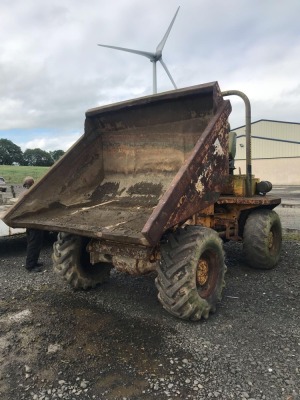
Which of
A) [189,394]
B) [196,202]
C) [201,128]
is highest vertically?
[201,128]

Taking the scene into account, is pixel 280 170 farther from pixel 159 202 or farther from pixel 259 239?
pixel 159 202

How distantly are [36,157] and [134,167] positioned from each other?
299 ft

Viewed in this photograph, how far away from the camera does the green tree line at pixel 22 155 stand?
88919mm

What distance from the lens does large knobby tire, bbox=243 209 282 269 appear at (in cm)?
576

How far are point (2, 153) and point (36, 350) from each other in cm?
9128

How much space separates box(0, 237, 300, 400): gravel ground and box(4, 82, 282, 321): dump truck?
0.34 metres

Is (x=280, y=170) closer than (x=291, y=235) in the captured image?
No

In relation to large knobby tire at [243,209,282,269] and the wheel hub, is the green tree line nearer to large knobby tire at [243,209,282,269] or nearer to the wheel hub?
large knobby tire at [243,209,282,269]

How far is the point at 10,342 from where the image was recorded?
367cm

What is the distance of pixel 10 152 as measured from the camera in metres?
91.2

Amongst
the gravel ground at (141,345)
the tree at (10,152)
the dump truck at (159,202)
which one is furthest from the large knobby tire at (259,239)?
the tree at (10,152)

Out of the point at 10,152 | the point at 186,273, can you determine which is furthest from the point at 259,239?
the point at 10,152

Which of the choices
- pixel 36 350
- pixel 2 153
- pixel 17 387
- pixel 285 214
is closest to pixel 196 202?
pixel 36 350

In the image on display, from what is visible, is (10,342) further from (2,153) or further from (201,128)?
(2,153)
